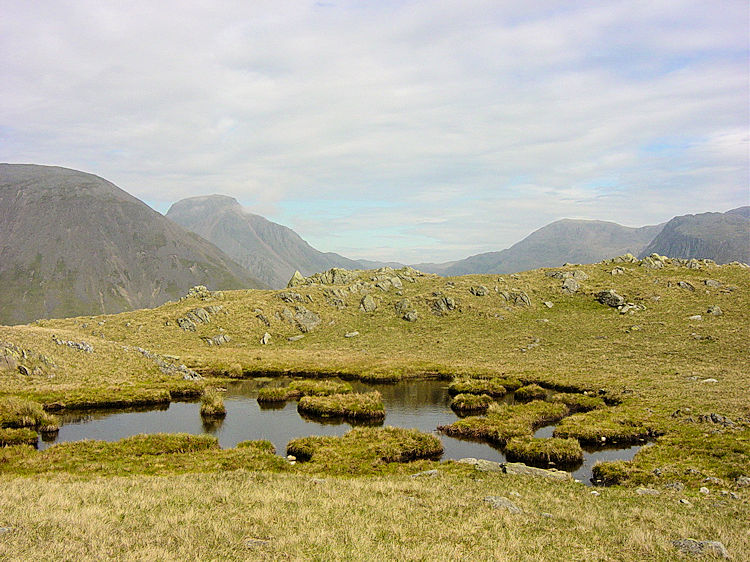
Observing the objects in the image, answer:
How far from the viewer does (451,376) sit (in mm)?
57094

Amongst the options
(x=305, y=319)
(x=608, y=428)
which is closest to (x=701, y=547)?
(x=608, y=428)

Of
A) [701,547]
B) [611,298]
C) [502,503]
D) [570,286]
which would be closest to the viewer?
[701,547]

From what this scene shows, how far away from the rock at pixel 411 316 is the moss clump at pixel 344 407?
4393 cm

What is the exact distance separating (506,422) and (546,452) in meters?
6.98

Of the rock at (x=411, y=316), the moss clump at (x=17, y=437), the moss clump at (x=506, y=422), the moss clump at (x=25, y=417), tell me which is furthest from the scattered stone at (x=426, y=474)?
the rock at (x=411, y=316)

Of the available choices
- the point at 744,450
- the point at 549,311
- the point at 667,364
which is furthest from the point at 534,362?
the point at 744,450

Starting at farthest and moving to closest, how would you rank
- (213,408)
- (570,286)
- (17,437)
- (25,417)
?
1. (570,286)
2. (213,408)
3. (25,417)
4. (17,437)

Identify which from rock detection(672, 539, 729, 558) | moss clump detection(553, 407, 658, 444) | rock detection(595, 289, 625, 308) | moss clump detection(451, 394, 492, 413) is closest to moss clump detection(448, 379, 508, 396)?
moss clump detection(451, 394, 492, 413)

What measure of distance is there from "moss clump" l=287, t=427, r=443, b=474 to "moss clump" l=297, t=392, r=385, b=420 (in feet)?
22.5

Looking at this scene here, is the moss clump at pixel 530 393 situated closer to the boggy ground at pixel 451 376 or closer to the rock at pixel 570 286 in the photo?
the boggy ground at pixel 451 376

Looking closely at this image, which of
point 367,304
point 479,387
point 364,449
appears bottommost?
point 479,387

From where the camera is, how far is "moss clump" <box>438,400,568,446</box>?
110 feet

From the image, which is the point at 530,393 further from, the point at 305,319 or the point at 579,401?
the point at 305,319

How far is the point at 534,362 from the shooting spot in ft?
201
